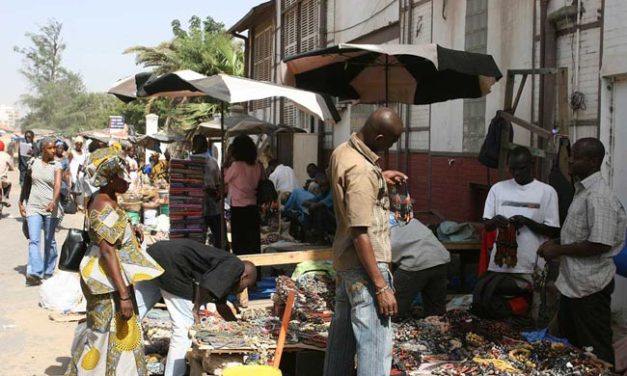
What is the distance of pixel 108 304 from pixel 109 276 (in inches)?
7.6

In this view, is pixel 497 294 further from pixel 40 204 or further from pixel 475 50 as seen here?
pixel 40 204

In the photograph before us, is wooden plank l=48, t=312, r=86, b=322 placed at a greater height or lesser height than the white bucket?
lesser

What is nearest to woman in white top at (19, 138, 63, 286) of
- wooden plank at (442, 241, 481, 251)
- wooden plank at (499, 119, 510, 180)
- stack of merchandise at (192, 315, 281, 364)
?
stack of merchandise at (192, 315, 281, 364)

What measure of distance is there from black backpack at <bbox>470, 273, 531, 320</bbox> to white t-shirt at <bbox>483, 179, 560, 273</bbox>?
0.10m

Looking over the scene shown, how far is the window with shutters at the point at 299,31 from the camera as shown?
17656 millimetres

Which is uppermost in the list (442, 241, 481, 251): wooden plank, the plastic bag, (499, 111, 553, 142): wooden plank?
(499, 111, 553, 142): wooden plank

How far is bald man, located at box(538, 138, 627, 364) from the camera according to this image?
190 inches

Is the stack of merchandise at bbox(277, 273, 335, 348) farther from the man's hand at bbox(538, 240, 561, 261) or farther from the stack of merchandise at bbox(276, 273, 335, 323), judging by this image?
the man's hand at bbox(538, 240, 561, 261)

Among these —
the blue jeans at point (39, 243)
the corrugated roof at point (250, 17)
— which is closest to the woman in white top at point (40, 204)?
the blue jeans at point (39, 243)

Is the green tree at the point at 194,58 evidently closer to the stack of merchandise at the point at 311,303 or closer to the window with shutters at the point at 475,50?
the window with shutters at the point at 475,50

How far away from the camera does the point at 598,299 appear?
4.93 m

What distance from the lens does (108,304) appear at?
4652 mm

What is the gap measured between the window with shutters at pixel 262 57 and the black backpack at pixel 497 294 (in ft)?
57.8

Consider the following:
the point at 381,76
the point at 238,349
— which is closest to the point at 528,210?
the point at 238,349
